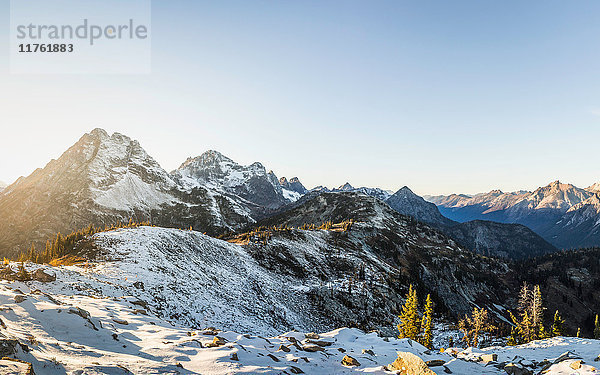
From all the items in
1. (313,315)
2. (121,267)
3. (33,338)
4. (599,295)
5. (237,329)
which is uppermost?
(33,338)

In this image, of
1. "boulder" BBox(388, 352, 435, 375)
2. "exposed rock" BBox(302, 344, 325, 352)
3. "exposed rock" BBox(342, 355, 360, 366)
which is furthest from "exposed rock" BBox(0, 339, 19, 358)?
"boulder" BBox(388, 352, 435, 375)

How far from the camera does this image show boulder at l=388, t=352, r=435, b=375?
14314 millimetres

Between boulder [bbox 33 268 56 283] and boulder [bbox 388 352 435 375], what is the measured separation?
32.8m

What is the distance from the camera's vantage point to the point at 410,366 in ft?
49.4

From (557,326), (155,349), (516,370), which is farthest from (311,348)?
(557,326)

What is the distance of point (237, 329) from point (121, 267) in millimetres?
19173

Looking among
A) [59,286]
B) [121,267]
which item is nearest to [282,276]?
[121,267]

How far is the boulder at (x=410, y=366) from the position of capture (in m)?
14.3

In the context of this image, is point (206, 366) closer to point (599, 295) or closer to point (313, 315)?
point (313, 315)

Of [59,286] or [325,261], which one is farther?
[325,261]

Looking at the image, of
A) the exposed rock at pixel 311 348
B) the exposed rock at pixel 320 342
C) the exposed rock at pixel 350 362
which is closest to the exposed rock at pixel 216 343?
the exposed rock at pixel 311 348

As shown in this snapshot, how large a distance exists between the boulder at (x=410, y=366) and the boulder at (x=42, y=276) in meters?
32.8

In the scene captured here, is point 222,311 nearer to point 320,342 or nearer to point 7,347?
point 320,342

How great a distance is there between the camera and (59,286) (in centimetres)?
2756
